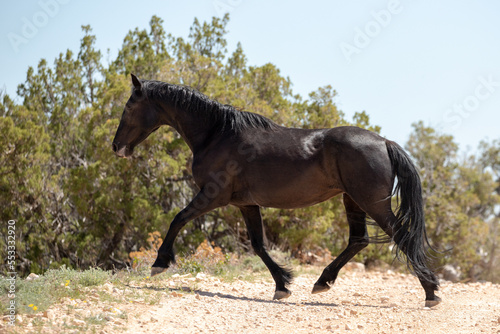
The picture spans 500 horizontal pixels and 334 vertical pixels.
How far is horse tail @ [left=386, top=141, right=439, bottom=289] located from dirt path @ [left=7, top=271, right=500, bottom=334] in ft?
1.69

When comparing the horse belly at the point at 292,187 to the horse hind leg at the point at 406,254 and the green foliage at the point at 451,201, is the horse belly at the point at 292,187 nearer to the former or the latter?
the horse hind leg at the point at 406,254

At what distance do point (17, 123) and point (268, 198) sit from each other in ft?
36.6

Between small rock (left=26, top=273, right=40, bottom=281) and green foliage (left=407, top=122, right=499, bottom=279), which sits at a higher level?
→ green foliage (left=407, top=122, right=499, bottom=279)

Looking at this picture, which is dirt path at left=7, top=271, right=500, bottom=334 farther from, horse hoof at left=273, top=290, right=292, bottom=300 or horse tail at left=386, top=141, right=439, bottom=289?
horse tail at left=386, top=141, right=439, bottom=289

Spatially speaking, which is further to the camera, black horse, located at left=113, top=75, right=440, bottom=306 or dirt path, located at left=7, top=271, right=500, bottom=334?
black horse, located at left=113, top=75, right=440, bottom=306

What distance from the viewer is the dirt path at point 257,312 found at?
4328 mm

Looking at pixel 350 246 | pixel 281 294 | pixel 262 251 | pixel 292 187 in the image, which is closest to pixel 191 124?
pixel 292 187

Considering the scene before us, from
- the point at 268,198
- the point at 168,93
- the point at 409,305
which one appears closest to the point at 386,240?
the point at 409,305

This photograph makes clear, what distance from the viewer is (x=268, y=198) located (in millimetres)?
5848

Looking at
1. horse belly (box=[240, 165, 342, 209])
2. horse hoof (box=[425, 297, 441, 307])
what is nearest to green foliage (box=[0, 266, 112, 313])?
horse belly (box=[240, 165, 342, 209])

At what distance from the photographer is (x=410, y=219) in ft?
18.0

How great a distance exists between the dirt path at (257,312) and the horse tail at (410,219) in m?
0.51

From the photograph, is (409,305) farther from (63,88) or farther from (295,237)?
(63,88)

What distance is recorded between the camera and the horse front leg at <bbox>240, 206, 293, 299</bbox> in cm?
601
